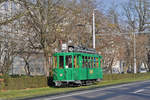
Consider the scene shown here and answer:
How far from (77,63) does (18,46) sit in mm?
7620

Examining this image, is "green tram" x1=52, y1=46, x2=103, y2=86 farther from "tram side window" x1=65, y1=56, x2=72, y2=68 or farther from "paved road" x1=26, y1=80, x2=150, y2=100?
"paved road" x1=26, y1=80, x2=150, y2=100

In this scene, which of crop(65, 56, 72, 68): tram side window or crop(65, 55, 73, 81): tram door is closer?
crop(65, 55, 73, 81): tram door

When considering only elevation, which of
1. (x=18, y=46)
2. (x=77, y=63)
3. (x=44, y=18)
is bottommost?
(x=77, y=63)

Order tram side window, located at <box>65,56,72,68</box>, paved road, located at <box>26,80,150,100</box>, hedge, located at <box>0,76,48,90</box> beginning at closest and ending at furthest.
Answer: paved road, located at <box>26,80,150,100</box>, hedge, located at <box>0,76,48,90</box>, tram side window, located at <box>65,56,72,68</box>

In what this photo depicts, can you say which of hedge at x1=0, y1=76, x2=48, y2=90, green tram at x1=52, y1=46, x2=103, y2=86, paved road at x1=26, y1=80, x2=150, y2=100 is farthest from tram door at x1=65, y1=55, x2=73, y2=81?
paved road at x1=26, y1=80, x2=150, y2=100

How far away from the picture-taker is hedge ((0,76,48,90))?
23.4 metres

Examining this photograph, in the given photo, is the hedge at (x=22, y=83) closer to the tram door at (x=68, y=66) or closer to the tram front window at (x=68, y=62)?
the tram door at (x=68, y=66)

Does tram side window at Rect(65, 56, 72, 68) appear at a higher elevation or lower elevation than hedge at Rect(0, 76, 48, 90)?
higher

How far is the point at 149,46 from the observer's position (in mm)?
62188

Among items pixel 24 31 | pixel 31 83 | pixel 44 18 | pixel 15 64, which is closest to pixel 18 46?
pixel 24 31

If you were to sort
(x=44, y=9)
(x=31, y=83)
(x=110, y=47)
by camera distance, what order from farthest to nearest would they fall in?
(x=110, y=47), (x=44, y=9), (x=31, y=83)

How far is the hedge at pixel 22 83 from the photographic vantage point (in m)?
23.4

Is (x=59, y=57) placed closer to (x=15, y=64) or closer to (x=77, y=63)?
(x=77, y=63)

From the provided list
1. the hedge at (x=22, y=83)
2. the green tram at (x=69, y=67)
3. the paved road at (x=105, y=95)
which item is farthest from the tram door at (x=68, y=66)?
the paved road at (x=105, y=95)
